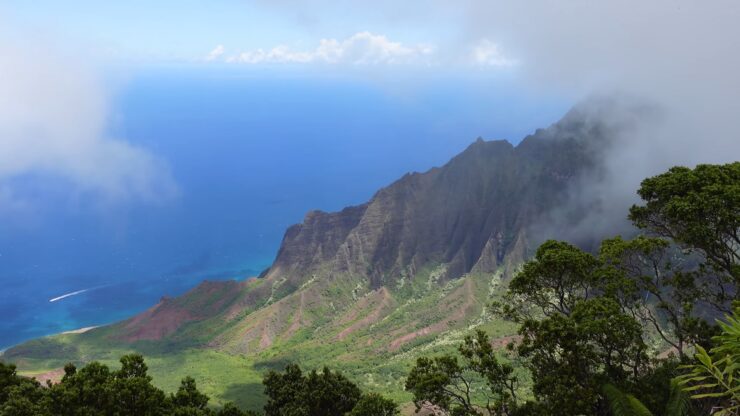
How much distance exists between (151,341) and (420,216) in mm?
86695

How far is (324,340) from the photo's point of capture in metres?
127

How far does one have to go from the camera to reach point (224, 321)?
14412 cm

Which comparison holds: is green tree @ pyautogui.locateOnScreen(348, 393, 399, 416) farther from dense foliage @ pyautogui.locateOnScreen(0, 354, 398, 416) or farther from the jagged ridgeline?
the jagged ridgeline

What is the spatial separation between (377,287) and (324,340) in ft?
101

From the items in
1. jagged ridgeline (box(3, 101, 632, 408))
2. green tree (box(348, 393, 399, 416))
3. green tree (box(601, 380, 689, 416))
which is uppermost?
jagged ridgeline (box(3, 101, 632, 408))

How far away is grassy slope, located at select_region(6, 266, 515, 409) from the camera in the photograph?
103 m

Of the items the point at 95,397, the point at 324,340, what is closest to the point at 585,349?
the point at 95,397

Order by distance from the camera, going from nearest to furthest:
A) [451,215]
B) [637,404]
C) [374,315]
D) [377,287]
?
[637,404], [374,315], [377,287], [451,215]

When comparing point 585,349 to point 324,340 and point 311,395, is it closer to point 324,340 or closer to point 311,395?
point 311,395

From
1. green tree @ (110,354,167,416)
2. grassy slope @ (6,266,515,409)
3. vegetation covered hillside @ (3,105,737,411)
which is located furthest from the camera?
vegetation covered hillside @ (3,105,737,411)

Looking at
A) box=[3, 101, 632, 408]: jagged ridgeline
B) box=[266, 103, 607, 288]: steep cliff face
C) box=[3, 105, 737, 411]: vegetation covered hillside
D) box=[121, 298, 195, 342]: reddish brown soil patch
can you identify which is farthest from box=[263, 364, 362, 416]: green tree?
box=[121, 298, 195, 342]: reddish brown soil patch

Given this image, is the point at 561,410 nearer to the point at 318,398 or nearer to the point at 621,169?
the point at 318,398

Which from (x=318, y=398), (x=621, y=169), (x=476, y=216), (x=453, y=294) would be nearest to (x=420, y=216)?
(x=476, y=216)

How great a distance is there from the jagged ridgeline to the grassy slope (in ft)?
1.39
